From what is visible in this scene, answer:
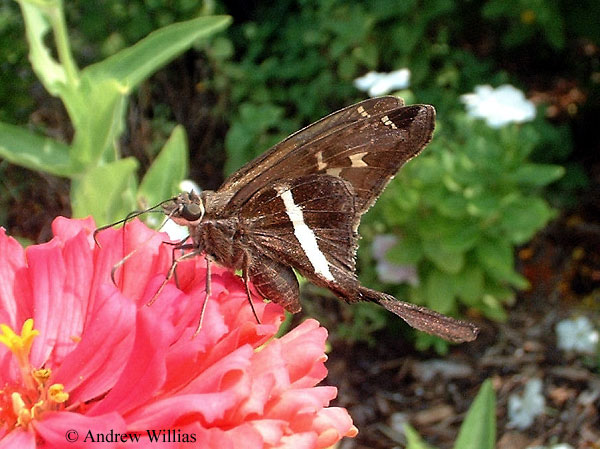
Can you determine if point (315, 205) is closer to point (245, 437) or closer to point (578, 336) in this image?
point (245, 437)

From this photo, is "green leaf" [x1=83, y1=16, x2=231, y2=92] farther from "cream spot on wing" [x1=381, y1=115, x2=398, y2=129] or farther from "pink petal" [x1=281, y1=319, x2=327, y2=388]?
"pink petal" [x1=281, y1=319, x2=327, y2=388]

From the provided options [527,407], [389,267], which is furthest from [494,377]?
[389,267]

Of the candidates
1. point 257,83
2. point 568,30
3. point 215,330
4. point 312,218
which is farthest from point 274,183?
point 568,30

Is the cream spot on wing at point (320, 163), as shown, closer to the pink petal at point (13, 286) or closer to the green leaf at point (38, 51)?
the pink petal at point (13, 286)

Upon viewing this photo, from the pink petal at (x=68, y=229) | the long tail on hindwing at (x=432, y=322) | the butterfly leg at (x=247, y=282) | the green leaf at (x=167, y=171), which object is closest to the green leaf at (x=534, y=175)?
the green leaf at (x=167, y=171)

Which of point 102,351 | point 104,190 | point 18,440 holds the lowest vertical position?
point 18,440

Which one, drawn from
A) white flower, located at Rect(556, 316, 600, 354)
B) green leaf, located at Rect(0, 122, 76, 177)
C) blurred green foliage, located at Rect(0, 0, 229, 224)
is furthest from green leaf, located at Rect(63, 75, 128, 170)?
white flower, located at Rect(556, 316, 600, 354)

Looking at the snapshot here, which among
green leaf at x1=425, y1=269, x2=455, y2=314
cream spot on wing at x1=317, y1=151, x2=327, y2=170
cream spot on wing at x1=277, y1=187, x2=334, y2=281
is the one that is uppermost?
green leaf at x1=425, y1=269, x2=455, y2=314
